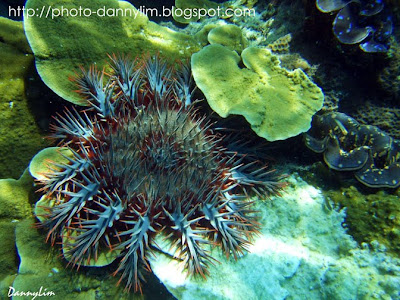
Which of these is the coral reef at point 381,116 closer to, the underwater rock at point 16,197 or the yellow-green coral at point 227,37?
the yellow-green coral at point 227,37

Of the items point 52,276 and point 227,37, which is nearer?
point 52,276

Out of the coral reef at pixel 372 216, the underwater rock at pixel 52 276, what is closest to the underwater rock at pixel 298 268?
the coral reef at pixel 372 216

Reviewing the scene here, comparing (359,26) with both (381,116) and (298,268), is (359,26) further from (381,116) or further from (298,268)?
(298,268)

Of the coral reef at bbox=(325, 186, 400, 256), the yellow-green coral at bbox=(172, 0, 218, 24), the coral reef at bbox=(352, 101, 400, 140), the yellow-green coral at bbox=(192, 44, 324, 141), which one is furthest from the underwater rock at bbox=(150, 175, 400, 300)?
the yellow-green coral at bbox=(172, 0, 218, 24)

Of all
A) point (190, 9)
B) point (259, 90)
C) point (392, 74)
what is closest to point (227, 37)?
point (259, 90)

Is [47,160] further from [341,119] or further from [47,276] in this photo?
[341,119]

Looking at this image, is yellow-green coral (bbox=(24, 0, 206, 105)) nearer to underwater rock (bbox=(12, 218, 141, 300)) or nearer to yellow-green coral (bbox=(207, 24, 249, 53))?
yellow-green coral (bbox=(207, 24, 249, 53))

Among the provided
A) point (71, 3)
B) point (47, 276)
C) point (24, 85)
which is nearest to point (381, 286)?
point (47, 276)
